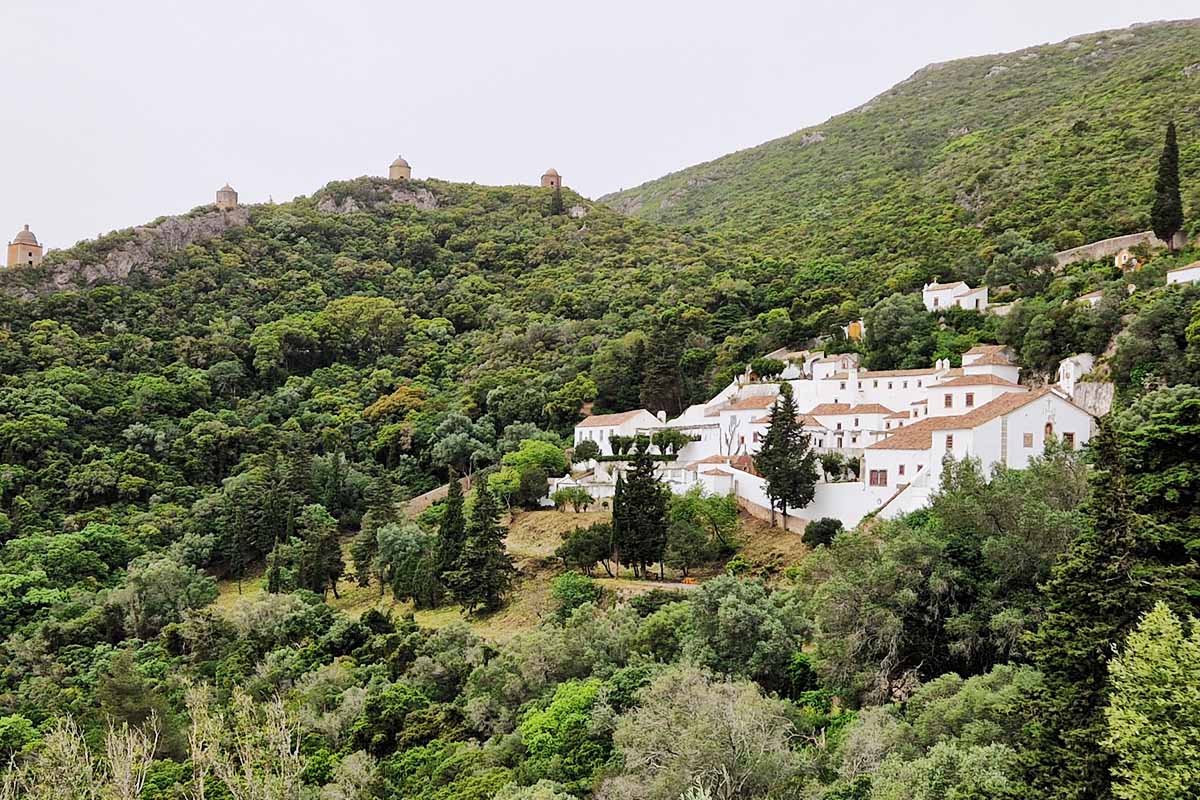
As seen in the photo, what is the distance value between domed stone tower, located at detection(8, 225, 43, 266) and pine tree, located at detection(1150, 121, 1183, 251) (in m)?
80.2

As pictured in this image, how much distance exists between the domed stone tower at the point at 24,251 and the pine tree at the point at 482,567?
58729 mm

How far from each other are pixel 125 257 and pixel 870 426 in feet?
218

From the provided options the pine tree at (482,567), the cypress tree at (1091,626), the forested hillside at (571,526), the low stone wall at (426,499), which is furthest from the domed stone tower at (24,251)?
the cypress tree at (1091,626)

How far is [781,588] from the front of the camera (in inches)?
1216

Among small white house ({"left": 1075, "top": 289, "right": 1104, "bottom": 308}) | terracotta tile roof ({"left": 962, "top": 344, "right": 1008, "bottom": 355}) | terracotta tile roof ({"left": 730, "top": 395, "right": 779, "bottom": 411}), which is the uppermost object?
small white house ({"left": 1075, "top": 289, "right": 1104, "bottom": 308})

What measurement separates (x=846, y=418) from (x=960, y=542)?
17.7 m

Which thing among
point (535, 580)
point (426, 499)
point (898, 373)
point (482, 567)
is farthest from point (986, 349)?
point (426, 499)

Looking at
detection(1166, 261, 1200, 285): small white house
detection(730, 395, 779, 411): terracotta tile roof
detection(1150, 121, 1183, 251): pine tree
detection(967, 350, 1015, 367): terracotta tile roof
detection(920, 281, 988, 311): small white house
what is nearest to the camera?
detection(1166, 261, 1200, 285): small white house

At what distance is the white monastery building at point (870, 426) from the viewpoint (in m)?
30.6

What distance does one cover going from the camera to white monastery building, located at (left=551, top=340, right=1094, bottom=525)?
30.6 metres

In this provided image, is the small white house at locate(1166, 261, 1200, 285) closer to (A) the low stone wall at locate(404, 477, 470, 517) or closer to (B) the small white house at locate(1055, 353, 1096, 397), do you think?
(B) the small white house at locate(1055, 353, 1096, 397)

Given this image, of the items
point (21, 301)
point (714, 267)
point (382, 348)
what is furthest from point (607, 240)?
point (21, 301)

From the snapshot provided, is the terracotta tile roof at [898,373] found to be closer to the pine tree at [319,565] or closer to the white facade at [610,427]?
the white facade at [610,427]

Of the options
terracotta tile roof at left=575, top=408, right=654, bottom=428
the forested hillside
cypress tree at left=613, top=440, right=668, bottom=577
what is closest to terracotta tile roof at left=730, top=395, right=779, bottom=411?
the forested hillside
